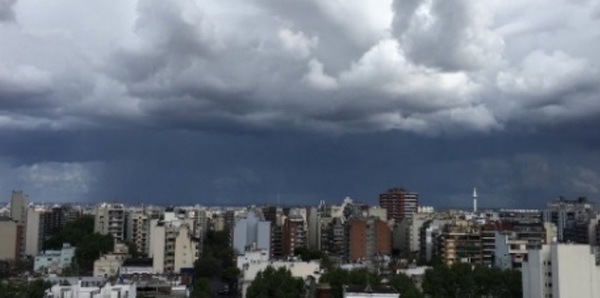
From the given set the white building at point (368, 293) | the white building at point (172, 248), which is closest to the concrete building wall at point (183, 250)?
Result: the white building at point (172, 248)

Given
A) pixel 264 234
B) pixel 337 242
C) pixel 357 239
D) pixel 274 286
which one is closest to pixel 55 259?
pixel 264 234

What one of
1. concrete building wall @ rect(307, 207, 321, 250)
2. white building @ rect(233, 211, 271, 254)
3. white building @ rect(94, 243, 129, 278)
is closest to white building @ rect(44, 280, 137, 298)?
white building @ rect(94, 243, 129, 278)

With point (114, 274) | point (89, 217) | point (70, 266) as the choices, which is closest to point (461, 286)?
point (114, 274)

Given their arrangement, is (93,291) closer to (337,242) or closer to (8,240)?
(8,240)

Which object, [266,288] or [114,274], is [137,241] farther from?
[266,288]

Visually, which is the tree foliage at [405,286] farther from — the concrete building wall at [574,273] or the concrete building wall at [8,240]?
the concrete building wall at [8,240]

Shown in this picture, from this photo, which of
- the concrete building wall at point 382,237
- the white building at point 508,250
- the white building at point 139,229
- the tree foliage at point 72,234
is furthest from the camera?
the tree foliage at point 72,234
